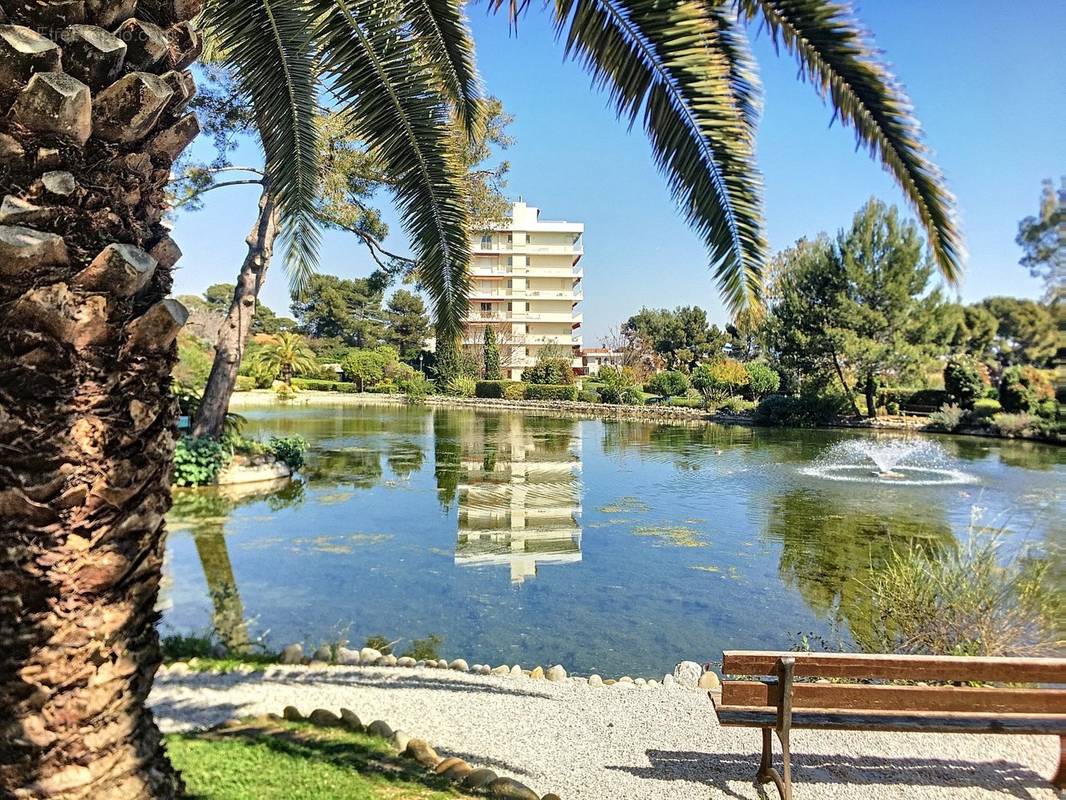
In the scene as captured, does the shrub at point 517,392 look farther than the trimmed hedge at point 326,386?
No

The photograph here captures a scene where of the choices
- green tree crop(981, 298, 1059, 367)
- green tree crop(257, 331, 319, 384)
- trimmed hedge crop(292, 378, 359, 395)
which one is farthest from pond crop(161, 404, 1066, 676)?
green tree crop(981, 298, 1059, 367)

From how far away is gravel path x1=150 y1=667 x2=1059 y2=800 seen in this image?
3.38 m

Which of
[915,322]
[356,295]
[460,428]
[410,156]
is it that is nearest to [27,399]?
[410,156]

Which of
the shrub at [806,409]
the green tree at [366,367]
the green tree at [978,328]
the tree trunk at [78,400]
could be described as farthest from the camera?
the green tree at [366,367]

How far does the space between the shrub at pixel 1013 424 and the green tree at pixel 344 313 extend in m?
40.1

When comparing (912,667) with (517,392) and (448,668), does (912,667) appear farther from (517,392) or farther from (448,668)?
(517,392)

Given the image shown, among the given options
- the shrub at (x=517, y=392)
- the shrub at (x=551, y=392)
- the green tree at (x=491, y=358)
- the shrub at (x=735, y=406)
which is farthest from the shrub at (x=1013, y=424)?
the green tree at (x=491, y=358)

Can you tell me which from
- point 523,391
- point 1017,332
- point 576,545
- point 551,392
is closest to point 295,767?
point 576,545

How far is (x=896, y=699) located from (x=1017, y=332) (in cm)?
5259

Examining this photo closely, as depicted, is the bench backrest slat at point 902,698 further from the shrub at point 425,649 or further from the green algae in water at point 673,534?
the green algae in water at point 673,534

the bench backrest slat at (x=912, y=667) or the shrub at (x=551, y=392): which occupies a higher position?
the shrub at (x=551, y=392)

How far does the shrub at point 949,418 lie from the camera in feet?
81.7

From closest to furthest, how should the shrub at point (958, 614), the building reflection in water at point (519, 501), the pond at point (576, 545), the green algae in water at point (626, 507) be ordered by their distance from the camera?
the shrub at point (958, 614), the pond at point (576, 545), the building reflection in water at point (519, 501), the green algae in water at point (626, 507)

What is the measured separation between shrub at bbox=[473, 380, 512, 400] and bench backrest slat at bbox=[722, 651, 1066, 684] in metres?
37.8
